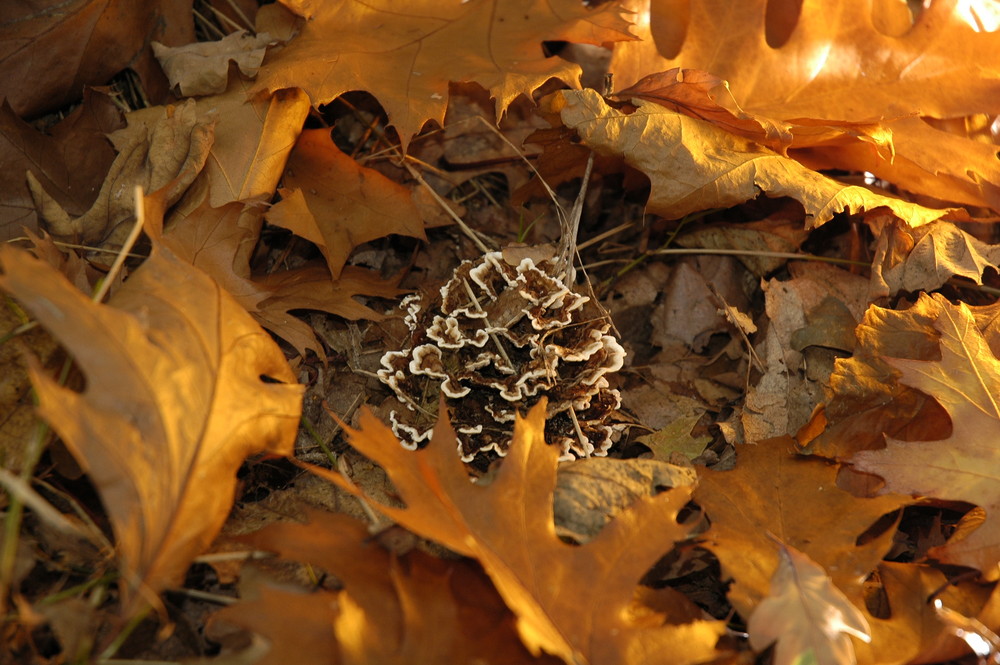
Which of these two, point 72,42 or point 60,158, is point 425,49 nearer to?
point 72,42

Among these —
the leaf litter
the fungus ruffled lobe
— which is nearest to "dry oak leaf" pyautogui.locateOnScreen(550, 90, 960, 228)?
the leaf litter

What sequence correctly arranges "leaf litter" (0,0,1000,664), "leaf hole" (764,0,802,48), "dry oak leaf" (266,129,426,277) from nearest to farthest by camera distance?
1. "leaf litter" (0,0,1000,664)
2. "dry oak leaf" (266,129,426,277)
3. "leaf hole" (764,0,802,48)

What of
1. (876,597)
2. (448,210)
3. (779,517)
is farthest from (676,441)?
(448,210)

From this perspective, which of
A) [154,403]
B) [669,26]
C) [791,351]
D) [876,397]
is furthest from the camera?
[669,26]

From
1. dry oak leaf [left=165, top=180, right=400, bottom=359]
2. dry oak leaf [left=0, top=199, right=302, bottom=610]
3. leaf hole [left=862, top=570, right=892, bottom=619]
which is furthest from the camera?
dry oak leaf [left=165, top=180, right=400, bottom=359]

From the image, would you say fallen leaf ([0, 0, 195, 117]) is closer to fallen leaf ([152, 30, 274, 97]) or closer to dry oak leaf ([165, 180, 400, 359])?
fallen leaf ([152, 30, 274, 97])

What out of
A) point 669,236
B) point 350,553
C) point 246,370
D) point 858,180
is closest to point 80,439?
point 246,370

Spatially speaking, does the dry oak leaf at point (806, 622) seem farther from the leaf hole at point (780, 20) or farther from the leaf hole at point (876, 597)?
the leaf hole at point (780, 20)
